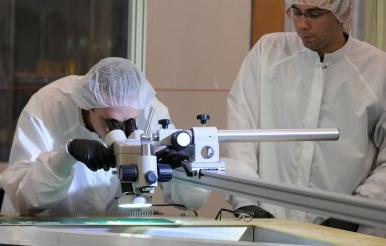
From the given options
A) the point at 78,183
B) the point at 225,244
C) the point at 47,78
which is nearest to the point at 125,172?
the point at 225,244

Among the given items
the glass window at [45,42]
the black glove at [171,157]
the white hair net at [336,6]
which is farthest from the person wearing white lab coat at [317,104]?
the glass window at [45,42]

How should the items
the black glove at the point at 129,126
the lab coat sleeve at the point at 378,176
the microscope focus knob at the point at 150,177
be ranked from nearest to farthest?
1. the microscope focus knob at the point at 150,177
2. the black glove at the point at 129,126
3. the lab coat sleeve at the point at 378,176

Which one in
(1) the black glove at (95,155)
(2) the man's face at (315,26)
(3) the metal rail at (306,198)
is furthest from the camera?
(2) the man's face at (315,26)

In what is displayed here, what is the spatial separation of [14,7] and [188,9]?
0.92 metres

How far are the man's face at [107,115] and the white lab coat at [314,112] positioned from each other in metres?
0.40

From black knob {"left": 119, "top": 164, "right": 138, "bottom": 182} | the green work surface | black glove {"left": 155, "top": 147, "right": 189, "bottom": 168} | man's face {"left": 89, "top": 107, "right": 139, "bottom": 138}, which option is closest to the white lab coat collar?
man's face {"left": 89, "top": 107, "right": 139, "bottom": 138}

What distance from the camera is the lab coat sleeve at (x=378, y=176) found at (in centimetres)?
194

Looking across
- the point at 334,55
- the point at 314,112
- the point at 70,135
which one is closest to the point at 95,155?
the point at 70,135

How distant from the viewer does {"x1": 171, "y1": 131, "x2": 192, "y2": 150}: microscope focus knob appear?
1.39 m

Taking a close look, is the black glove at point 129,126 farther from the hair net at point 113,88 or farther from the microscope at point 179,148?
Answer: the microscope at point 179,148

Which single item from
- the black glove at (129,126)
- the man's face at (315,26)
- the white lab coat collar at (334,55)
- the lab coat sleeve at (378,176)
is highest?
the man's face at (315,26)

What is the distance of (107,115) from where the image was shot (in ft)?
6.14

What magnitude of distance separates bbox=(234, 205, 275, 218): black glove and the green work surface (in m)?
0.24

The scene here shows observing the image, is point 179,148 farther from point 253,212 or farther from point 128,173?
point 253,212
